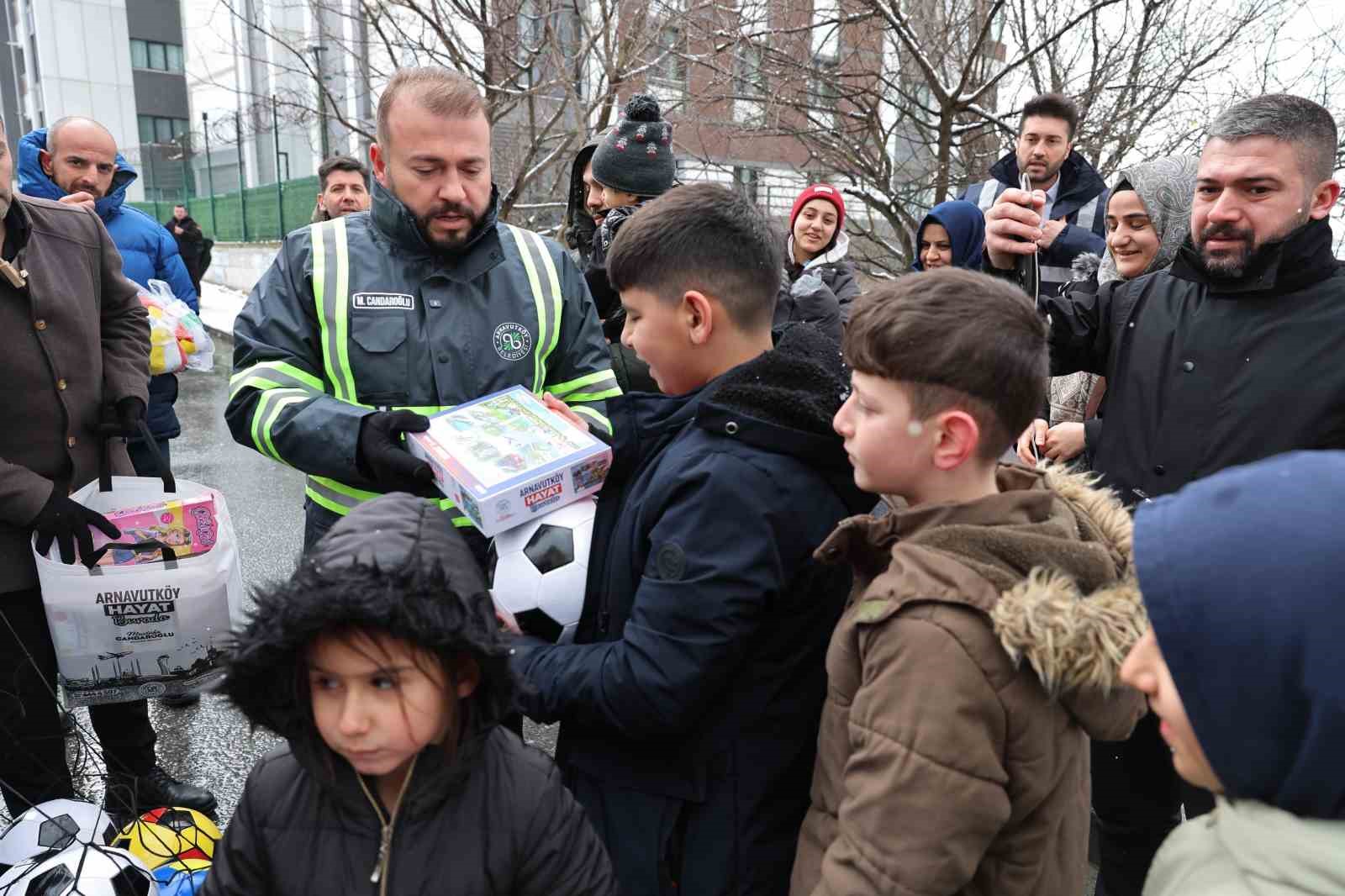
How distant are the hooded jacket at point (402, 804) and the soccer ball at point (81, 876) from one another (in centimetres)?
79

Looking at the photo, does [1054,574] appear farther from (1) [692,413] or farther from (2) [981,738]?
(1) [692,413]

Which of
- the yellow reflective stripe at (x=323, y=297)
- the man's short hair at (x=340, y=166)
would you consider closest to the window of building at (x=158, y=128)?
the man's short hair at (x=340, y=166)

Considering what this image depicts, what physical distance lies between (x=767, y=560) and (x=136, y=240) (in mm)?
4612

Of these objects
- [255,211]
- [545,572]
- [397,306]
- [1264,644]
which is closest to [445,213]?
[397,306]

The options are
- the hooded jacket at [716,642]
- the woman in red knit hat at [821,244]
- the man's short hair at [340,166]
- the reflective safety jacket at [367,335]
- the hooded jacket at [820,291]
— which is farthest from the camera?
the man's short hair at [340,166]

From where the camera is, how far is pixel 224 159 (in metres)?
26.1

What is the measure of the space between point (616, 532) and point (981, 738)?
767 millimetres

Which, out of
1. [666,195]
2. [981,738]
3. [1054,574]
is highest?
[666,195]

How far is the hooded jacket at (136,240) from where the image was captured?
4.46 m

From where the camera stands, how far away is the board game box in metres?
1.82

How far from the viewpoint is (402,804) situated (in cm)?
157

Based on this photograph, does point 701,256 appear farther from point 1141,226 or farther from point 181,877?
point 1141,226

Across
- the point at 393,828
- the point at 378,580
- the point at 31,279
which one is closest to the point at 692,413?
the point at 378,580

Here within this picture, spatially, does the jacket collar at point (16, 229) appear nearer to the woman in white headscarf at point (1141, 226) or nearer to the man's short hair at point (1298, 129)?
the woman in white headscarf at point (1141, 226)
